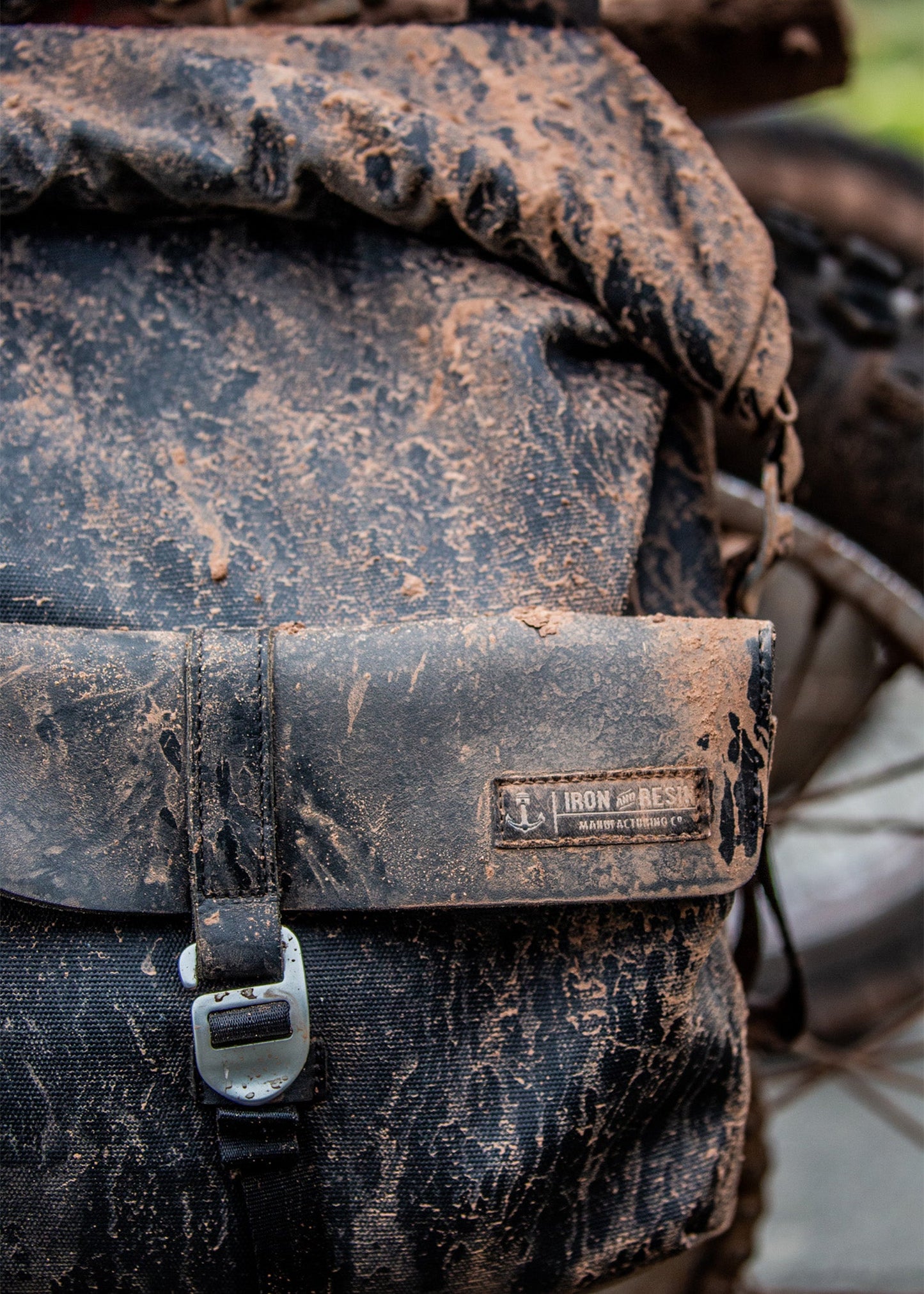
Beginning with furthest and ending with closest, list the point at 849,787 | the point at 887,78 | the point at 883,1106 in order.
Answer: the point at 887,78 → the point at 883,1106 → the point at 849,787

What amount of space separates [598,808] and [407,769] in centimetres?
10

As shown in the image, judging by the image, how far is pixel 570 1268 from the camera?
65 centimetres

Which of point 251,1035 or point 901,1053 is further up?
point 251,1035

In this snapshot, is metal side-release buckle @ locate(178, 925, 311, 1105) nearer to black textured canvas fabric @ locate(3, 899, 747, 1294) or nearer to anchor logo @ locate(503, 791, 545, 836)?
black textured canvas fabric @ locate(3, 899, 747, 1294)

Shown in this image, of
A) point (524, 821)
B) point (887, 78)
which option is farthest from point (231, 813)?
point (887, 78)

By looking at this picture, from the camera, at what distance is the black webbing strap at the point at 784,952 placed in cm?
74

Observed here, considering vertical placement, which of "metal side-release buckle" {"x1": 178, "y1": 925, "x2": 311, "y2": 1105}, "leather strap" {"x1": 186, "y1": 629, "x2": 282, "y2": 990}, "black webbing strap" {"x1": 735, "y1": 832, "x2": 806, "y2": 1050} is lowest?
"black webbing strap" {"x1": 735, "y1": 832, "x2": 806, "y2": 1050}

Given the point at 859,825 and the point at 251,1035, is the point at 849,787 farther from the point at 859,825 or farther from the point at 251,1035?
the point at 251,1035

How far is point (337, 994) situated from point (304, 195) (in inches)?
18.4

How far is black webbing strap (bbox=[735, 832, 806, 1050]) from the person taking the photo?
74cm

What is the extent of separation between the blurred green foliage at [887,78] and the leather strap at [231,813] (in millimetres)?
2823

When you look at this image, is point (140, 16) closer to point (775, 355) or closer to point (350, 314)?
point (350, 314)

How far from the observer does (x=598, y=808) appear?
0.59 m

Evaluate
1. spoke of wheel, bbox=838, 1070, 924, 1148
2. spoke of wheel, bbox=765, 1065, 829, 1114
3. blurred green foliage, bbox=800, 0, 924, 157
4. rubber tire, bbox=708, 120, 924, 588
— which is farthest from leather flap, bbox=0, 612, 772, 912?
blurred green foliage, bbox=800, 0, 924, 157
